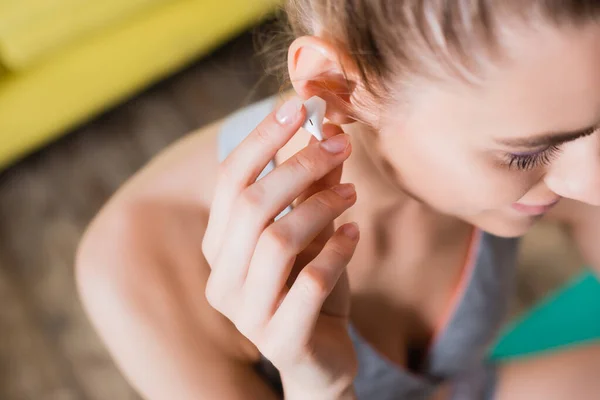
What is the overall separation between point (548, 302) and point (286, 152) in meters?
0.91

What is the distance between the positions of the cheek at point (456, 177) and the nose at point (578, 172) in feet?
0.09

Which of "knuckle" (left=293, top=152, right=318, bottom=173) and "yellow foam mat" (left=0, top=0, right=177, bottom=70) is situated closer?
"knuckle" (left=293, top=152, right=318, bottom=173)

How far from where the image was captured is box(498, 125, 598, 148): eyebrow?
47 centimetres

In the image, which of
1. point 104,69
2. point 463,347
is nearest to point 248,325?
point 463,347

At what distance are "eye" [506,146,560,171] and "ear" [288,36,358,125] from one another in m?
0.15

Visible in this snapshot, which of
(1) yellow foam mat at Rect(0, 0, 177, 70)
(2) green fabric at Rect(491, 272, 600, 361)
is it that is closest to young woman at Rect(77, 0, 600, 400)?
(2) green fabric at Rect(491, 272, 600, 361)

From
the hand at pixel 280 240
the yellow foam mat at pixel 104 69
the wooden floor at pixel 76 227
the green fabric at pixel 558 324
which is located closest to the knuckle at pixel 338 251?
the hand at pixel 280 240

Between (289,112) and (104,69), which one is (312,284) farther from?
(104,69)

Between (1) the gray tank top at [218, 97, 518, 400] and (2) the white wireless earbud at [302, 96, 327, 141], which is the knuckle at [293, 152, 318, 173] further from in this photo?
(1) the gray tank top at [218, 97, 518, 400]

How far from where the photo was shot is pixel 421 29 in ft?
→ 1.47

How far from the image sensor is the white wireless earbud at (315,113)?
1.66 feet

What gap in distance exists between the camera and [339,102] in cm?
55

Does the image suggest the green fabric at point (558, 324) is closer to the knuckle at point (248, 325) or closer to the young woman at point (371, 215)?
the young woman at point (371, 215)

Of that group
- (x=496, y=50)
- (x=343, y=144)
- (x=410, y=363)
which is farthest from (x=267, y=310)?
(x=410, y=363)
